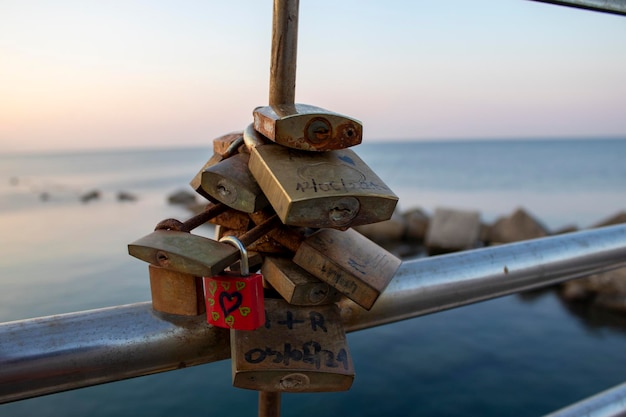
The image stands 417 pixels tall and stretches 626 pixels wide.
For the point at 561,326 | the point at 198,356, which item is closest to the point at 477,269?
the point at 198,356

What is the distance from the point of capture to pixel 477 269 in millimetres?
702

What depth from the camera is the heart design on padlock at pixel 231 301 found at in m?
0.49

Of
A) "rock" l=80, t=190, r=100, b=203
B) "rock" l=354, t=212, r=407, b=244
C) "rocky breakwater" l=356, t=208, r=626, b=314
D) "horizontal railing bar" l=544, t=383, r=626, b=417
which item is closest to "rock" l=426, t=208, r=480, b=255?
"rocky breakwater" l=356, t=208, r=626, b=314

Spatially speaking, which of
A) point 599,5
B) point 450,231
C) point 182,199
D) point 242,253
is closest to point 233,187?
point 242,253

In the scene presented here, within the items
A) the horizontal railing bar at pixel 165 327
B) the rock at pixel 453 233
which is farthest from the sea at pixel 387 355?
the horizontal railing bar at pixel 165 327

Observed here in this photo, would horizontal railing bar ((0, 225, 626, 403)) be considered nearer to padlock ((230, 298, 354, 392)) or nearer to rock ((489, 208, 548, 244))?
padlock ((230, 298, 354, 392))

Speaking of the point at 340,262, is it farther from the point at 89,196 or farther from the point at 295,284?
the point at 89,196

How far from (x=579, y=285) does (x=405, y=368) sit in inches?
124

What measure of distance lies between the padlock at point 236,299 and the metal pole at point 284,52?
202 mm

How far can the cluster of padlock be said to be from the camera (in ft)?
1.62

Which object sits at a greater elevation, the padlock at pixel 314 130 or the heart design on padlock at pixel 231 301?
the padlock at pixel 314 130

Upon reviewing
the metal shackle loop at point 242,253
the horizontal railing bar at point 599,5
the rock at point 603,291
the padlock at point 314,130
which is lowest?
the rock at point 603,291

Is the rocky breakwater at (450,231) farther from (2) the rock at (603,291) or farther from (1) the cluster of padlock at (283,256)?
(1) the cluster of padlock at (283,256)

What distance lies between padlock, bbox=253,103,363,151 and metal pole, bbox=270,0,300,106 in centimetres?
9
